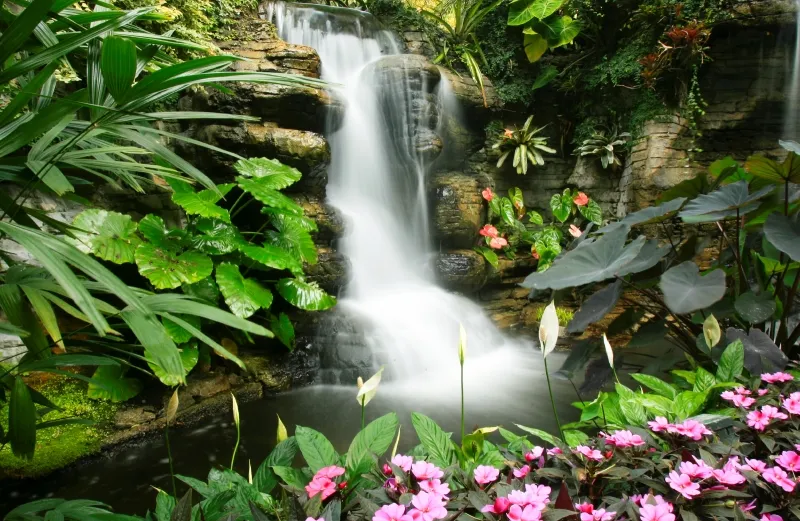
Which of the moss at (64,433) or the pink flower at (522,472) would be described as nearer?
the pink flower at (522,472)

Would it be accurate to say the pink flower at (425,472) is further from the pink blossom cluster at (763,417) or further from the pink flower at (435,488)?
the pink blossom cluster at (763,417)

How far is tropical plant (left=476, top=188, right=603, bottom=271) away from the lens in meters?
6.10

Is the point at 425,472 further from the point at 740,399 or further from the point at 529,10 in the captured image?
the point at 529,10

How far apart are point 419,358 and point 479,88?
4.53 metres

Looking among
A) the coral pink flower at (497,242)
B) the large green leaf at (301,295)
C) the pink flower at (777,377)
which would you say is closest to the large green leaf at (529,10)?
the coral pink flower at (497,242)

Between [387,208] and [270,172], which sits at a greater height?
[270,172]

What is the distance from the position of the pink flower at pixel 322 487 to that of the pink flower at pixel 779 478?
0.77m

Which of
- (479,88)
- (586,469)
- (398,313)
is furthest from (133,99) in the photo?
(479,88)

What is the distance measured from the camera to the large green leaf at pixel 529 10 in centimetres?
649

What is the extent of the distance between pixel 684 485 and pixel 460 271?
477 cm

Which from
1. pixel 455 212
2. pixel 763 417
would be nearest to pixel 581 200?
pixel 455 212

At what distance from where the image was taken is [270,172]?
3982mm

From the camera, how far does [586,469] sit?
2.91ft

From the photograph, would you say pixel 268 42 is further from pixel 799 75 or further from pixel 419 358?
pixel 799 75
